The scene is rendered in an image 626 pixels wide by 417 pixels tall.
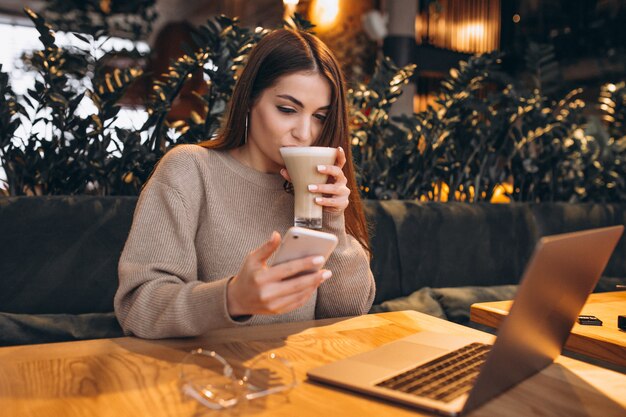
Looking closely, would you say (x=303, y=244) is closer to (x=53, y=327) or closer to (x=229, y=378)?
(x=229, y=378)

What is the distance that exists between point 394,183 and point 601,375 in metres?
2.09

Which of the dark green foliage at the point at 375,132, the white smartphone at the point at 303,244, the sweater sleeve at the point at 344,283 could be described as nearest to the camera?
the white smartphone at the point at 303,244

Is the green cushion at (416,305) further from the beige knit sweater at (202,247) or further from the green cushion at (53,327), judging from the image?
the green cushion at (53,327)

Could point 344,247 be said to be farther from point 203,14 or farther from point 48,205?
point 203,14

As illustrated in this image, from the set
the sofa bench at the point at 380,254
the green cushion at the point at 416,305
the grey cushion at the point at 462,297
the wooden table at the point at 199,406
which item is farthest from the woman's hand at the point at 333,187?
the grey cushion at the point at 462,297

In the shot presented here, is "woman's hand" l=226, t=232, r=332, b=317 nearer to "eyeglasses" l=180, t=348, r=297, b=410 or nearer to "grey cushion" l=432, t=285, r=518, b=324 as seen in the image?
"eyeglasses" l=180, t=348, r=297, b=410

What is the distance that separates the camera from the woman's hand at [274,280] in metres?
1.00

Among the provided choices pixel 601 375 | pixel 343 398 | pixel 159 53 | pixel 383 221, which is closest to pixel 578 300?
pixel 601 375

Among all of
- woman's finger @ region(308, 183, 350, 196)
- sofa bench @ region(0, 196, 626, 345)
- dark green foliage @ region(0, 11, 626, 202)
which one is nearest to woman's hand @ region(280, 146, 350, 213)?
woman's finger @ region(308, 183, 350, 196)

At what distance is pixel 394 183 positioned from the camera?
312cm

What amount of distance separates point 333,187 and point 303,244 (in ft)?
1.62

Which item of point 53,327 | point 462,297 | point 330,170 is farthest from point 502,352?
point 462,297

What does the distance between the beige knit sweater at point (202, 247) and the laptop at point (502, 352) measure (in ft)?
1.05

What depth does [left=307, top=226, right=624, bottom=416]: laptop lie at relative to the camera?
82 cm
